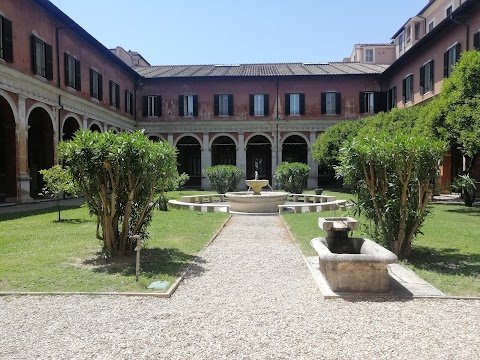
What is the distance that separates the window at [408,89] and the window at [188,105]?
46.8 feet

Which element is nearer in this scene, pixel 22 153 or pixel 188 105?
pixel 22 153

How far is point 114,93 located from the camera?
1048 inches

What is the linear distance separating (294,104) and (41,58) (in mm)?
17781

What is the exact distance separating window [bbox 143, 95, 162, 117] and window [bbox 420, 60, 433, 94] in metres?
17.9

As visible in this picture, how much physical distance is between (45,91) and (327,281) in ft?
55.4

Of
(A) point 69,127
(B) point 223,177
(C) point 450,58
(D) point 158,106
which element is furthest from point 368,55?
(A) point 69,127

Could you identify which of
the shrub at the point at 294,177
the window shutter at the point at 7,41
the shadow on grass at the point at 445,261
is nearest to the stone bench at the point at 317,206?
the shrub at the point at 294,177

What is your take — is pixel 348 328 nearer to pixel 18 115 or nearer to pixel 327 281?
pixel 327 281

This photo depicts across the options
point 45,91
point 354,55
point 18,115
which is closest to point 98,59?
point 45,91

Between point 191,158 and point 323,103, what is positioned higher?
point 323,103

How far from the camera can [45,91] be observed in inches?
715

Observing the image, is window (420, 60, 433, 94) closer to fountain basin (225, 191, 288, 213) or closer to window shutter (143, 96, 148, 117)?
fountain basin (225, 191, 288, 213)

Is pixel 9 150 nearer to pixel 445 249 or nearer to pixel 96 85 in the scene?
pixel 96 85

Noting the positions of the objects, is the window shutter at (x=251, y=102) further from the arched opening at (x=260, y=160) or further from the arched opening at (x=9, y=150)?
the arched opening at (x=9, y=150)
